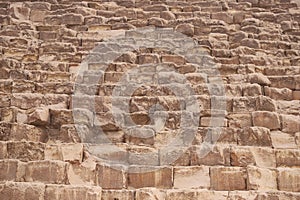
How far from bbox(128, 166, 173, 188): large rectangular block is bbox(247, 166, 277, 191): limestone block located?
767mm

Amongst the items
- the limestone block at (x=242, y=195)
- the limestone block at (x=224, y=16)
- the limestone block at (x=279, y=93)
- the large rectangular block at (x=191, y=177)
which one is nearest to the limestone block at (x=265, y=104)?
the limestone block at (x=279, y=93)

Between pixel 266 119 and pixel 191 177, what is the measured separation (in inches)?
50.2

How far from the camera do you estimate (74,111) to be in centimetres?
604

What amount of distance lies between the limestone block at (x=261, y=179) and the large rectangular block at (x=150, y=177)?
2.52 feet

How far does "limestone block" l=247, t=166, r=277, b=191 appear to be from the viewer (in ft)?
16.9

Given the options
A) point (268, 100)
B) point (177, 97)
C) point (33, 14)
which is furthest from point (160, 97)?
point (33, 14)

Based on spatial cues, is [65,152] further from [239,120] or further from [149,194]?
[239,120]

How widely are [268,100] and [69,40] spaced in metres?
3.10

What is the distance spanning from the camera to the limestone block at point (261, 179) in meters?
5.14

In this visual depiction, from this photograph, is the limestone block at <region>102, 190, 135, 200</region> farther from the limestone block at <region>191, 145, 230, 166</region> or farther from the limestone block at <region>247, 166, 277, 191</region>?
the limestone block at <region>247, 166, 277, 191</region>

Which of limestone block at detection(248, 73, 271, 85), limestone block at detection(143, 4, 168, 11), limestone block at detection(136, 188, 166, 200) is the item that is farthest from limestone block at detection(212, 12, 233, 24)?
limestone block at detection(136, 188, 166, 200)

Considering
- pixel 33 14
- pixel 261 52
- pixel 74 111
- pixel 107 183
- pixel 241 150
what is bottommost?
pixel 107 183

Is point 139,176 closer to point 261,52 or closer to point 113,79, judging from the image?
point 113,79

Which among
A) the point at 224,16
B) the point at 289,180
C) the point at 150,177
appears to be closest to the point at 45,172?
the point at 150,177
